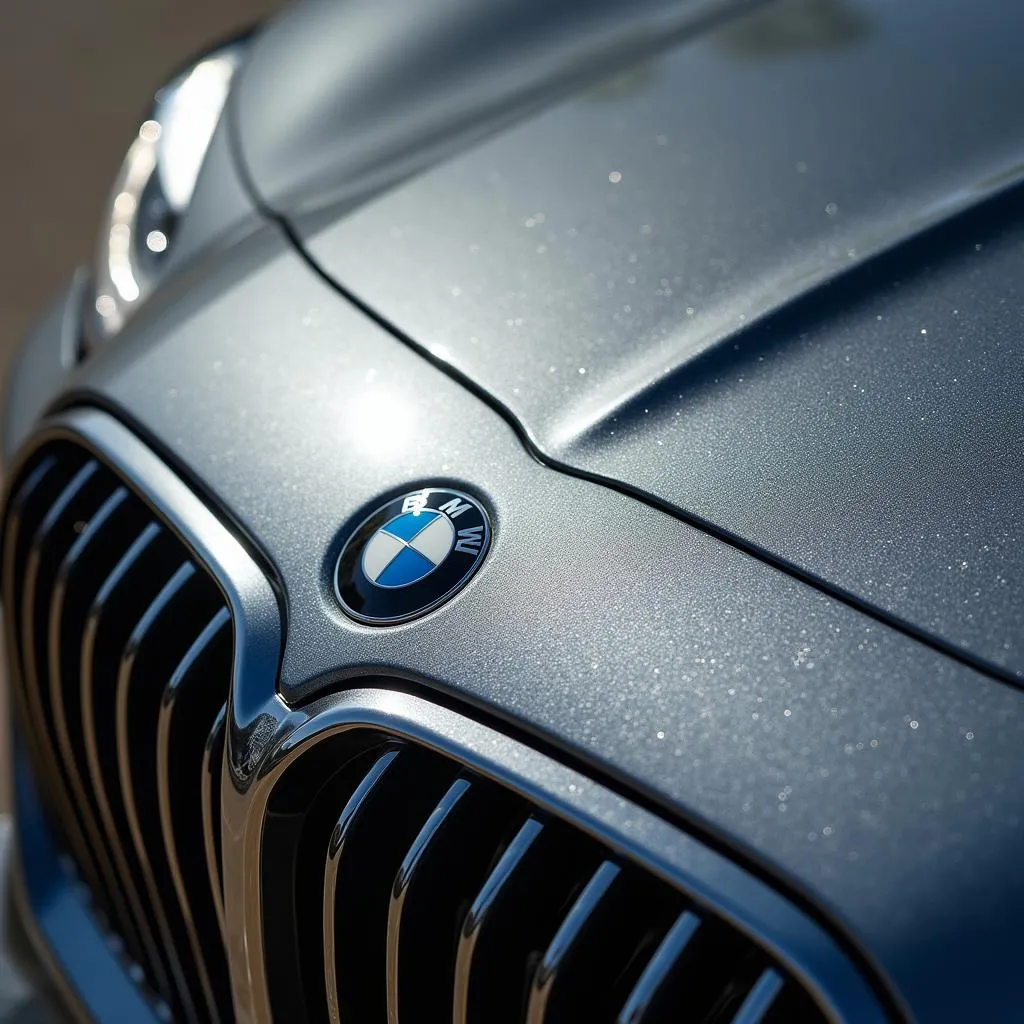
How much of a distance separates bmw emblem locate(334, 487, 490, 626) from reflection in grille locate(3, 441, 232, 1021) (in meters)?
0.12

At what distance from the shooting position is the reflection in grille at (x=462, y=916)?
759 mm

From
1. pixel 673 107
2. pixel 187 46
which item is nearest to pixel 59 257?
pixel 187 46

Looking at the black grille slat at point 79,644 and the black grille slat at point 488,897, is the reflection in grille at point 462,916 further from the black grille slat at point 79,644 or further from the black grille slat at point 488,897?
the black grille slat at point 79,644

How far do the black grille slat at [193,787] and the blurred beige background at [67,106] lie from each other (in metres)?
1.83

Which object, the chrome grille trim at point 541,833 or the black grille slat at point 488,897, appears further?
the black grille slat at point 488,897

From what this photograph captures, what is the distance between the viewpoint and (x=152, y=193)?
157 centimetres

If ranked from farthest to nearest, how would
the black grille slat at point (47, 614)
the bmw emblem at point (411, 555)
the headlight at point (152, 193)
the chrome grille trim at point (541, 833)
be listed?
the headlight at point (152, 193), the black grille slat at point (47, 614), the bmw emblem at point (411, 555), the chrome grille trim at point (541, 833)

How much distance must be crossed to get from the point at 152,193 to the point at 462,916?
38.8 inches

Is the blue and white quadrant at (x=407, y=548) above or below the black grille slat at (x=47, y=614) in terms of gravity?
above

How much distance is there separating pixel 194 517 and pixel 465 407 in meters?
0.22

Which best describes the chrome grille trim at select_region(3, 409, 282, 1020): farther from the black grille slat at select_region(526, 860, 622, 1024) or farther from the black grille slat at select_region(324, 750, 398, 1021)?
the black grille slat at select_region(526, 860, 622, 1024)

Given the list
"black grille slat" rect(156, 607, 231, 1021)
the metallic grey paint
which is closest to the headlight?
the metallic grey paint

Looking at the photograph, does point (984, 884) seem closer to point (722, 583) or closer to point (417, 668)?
point (722, 583)

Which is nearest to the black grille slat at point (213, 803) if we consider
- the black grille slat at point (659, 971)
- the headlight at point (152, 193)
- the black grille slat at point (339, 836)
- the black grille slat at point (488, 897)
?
the black grille slat at point (339, 836)
